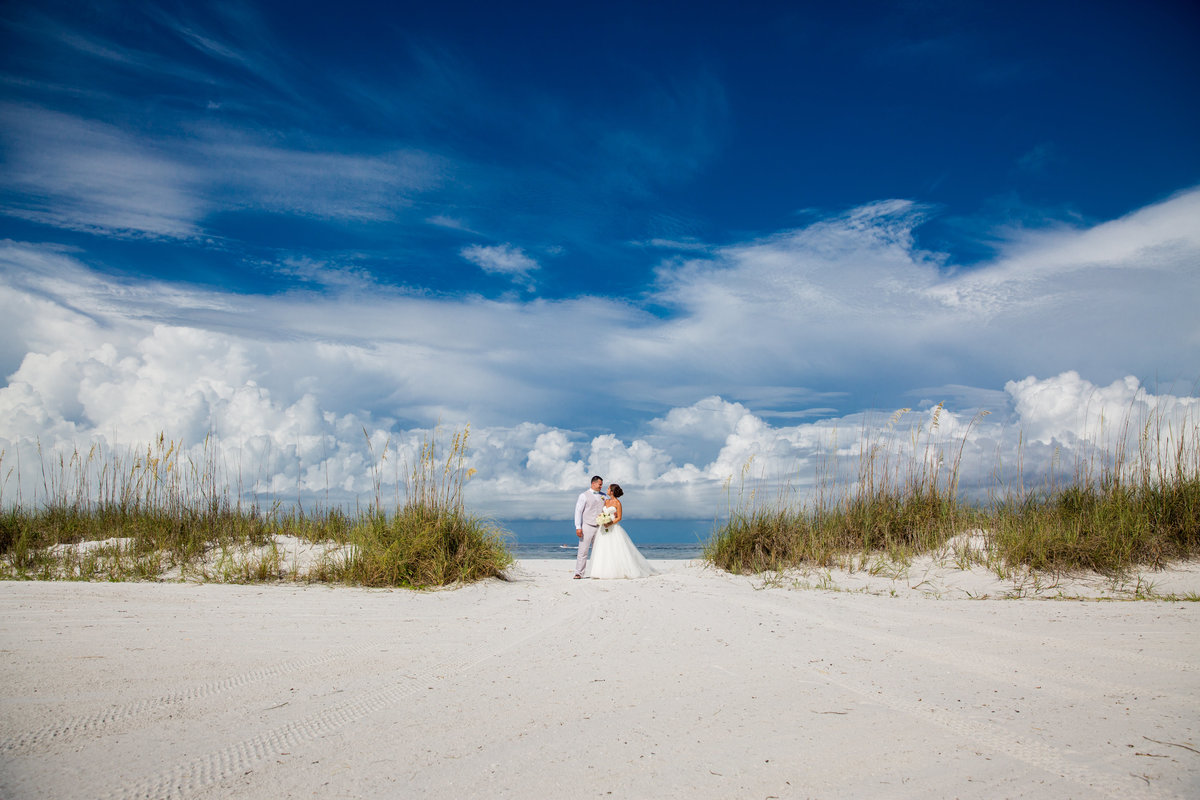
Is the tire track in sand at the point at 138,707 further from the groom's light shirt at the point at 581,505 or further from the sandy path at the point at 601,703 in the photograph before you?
the groom's light shirt at the point at 581,505

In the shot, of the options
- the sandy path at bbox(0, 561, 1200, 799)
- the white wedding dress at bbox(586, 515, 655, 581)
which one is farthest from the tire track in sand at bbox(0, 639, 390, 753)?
the white wedding dress at bbox(586, 515, 655, 581)

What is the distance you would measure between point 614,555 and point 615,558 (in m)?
0.04

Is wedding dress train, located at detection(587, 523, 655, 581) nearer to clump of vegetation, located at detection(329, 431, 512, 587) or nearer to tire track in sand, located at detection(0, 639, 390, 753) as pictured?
clump of vegetation, located at detection(329, 431, 512, 587)

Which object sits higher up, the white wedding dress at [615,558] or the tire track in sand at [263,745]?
the tire track in sand at [263,745]

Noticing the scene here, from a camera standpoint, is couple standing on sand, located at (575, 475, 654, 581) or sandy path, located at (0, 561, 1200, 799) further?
couple standing on sand, located at (575, 475, 654, 581)

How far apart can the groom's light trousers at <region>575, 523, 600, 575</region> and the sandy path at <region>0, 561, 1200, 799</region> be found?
4109mm

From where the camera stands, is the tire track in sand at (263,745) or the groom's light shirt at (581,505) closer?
the tire track in sand at (263,745)

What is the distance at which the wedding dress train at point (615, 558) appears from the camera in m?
8.98

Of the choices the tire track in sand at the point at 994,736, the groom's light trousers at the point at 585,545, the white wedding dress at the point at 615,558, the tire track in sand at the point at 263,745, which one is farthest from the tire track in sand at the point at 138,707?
the groom's light trousers at the point at 585,545

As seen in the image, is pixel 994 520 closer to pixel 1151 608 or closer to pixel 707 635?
pixel 1151 608

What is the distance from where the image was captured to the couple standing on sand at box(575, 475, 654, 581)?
9023mm

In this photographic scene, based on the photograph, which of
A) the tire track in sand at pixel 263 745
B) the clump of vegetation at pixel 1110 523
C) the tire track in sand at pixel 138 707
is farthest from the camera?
the clump of vegetation at pixel 1110 523

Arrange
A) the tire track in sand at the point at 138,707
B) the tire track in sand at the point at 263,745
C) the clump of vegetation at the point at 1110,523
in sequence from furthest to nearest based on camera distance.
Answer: the clump of vegetation at the point at 1110,523, the tire track in sand at the point at 138,707, the tire track in sand at the point at 263,745

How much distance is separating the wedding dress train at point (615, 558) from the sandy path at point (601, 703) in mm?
3908
